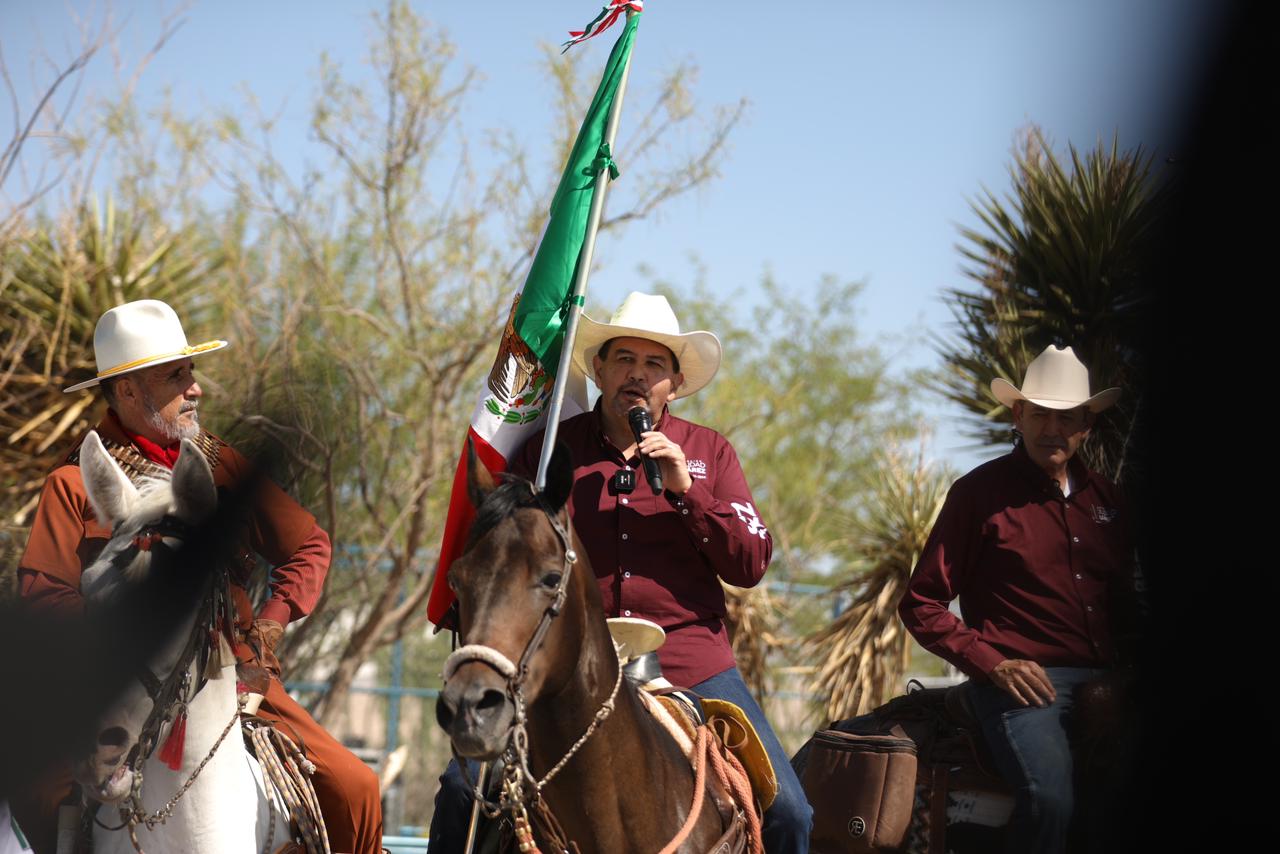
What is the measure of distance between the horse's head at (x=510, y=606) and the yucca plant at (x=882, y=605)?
191 inches

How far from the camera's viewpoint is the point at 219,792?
381 cm

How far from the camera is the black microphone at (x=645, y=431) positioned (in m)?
4.08

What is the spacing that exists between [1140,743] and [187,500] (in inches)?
98.5

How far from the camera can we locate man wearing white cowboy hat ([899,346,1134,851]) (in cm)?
460

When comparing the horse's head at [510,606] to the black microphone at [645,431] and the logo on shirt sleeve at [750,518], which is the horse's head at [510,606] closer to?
the black microphone at [645,431]

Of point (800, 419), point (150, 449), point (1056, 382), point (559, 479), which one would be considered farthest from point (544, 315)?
point (800, 419)

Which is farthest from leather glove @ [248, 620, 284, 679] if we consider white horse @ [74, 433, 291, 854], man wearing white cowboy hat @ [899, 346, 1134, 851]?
man wearing white cowboy hat @ [899, 346, 1134, 851]

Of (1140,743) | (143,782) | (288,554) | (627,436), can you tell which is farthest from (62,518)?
(1140,743)

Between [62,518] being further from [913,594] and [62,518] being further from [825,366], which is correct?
[825,366]

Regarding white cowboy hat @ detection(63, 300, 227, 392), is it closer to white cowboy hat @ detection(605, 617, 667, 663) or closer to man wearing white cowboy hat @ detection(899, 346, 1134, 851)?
white cowboy hat @ detection(605, 617, 667, 663)

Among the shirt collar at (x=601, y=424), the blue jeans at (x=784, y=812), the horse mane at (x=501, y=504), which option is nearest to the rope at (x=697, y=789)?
the blue jeans at (x=784, y=812)

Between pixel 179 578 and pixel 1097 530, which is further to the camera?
pixel 1097 530

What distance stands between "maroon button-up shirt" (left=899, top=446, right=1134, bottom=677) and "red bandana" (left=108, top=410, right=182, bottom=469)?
2942 mm

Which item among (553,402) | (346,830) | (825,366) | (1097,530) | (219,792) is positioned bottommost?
(346,830)
